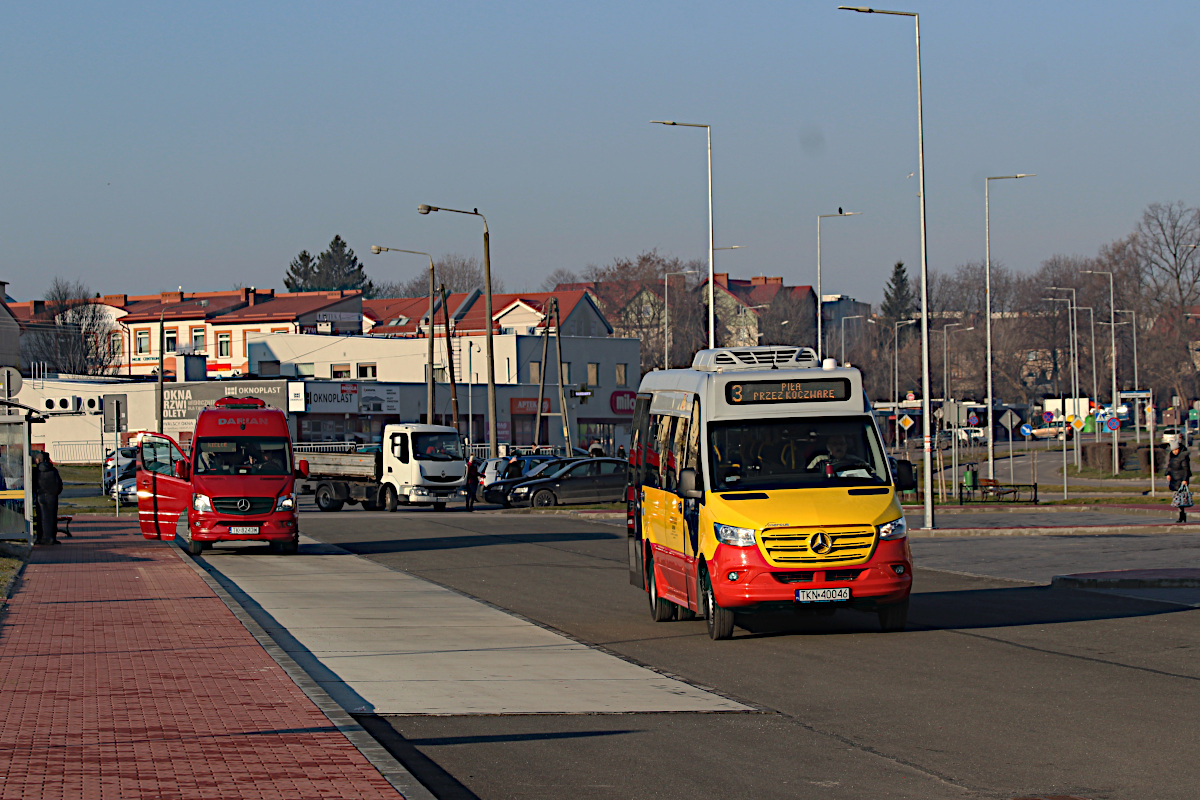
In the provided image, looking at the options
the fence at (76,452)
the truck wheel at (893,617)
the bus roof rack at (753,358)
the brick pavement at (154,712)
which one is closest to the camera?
the brick pavement at (154,712)

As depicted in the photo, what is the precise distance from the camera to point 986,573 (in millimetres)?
20328

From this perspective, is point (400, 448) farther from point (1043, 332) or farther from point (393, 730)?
point (1043, 332)

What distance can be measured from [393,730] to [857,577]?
5.28 metres

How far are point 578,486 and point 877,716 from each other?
31294 millimetres

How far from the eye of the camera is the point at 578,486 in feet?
133

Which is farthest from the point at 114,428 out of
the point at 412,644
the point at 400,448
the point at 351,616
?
the point at 412,644

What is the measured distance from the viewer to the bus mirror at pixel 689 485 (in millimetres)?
12883

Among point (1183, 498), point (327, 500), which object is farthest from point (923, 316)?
point (327, 500)

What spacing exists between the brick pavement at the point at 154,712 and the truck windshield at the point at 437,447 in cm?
2472

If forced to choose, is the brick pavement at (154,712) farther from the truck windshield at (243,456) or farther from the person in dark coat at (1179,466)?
the person in dark coat at (1179,466)

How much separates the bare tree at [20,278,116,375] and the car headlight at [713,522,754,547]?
10222 centimetres

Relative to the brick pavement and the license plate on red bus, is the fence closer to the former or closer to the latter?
the brick pavement

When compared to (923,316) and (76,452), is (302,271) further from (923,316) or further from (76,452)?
(923,316)

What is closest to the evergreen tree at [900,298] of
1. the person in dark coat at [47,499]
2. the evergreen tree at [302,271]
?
the evergreen tree at [302,271]
